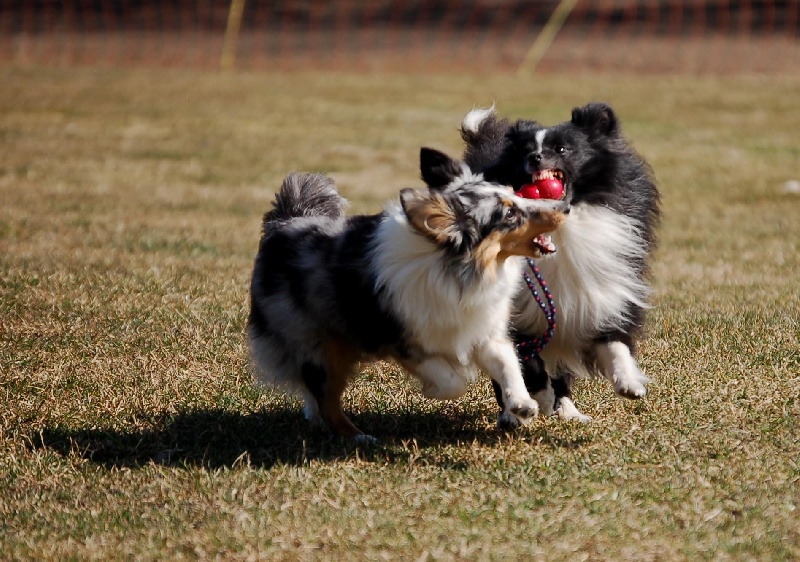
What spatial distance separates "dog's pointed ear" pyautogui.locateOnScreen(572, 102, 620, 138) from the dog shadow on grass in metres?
1.47

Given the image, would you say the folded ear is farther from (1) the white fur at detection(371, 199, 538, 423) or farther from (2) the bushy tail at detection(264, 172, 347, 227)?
(2) the bushy tail at detection(264, 172, 347, 227)

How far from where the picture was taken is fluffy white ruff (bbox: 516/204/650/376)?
5.20 meters

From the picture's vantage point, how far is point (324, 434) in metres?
5.35

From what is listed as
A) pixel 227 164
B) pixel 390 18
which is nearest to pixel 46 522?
pixel 227 164

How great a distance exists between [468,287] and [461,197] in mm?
387

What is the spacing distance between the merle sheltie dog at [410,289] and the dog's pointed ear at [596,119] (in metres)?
0.73

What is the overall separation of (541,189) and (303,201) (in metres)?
1.28

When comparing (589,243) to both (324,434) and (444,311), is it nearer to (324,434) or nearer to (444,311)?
(444,311)

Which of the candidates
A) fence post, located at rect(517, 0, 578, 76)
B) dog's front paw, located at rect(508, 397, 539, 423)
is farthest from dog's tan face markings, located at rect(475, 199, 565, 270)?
fence post, located at rect(517, 0, 578, 76)

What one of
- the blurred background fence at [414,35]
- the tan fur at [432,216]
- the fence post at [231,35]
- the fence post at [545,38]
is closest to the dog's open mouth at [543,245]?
the tan fur at [432,216]

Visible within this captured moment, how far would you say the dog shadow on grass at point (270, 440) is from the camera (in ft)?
16.3

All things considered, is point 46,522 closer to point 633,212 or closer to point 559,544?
point 559,544

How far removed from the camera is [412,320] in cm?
470

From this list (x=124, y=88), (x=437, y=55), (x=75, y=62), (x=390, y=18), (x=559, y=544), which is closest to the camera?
(x=559, y=544)
